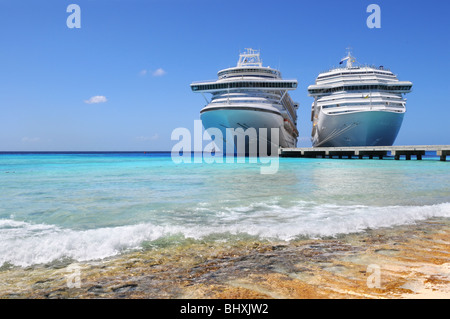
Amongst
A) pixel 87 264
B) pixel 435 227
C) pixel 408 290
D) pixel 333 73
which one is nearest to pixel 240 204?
A: pixel 435 227

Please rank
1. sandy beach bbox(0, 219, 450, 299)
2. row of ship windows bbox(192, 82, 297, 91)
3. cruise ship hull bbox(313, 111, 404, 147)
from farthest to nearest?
row of ship windows bbox(192, 82, 297, 91) < cruise ship hull bbox(313, 111, 404, 147) < sandy beach bbox(0, 219, 450, 299)

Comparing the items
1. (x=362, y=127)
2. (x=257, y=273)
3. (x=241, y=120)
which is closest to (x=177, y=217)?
(x=257, y=273)

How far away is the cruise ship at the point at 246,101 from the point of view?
43.5 m

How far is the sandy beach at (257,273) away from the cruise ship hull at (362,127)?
4475 centimetres

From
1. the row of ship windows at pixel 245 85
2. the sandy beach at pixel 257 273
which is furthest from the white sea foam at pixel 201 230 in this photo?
the row of ship windows at pixel 245 85

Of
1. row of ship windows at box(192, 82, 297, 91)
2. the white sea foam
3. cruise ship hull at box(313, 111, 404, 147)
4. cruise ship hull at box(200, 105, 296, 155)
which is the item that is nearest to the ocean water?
the white sea foam

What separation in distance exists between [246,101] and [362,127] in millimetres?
17152

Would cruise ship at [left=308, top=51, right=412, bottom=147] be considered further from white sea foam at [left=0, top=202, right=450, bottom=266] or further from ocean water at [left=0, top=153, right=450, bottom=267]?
white sea foam at [left=0, top=202, right=450, bottom=266]

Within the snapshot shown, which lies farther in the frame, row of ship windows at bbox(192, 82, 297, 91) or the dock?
row of ship windows at bbox(192, 82, 297, 91)

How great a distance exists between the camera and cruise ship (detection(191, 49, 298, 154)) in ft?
143

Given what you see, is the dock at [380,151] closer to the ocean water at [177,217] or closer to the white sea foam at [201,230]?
the ocean water at [177,217]

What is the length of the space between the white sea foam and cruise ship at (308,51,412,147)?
41.4 m

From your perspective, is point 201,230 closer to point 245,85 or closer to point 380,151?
point 245,85
